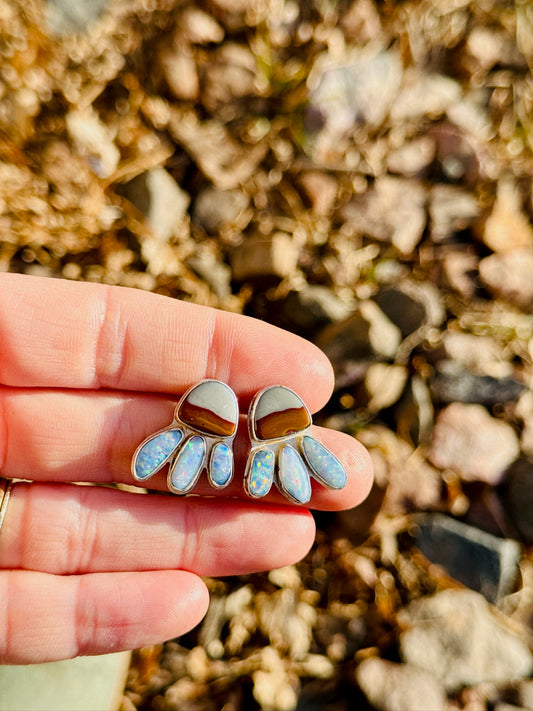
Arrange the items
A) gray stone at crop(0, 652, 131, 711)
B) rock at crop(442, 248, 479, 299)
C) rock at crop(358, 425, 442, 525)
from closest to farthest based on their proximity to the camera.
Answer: gray stone at crop(0, 652, 131, 711)
rock at crop(358, 425, 442, 525)
rock at crop(442, 248, 479, 299)

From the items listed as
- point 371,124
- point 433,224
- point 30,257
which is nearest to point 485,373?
point 433,224

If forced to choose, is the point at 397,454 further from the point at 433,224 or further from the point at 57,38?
the point at 57,38

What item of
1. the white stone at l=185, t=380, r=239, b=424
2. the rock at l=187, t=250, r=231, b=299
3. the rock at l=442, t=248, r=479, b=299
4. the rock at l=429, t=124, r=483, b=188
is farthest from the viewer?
the rock at l=429, t=124, r=483, b=188

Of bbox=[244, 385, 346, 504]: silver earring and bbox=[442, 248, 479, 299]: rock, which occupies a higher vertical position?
bbox=[442, 248, 479, 299]: rock

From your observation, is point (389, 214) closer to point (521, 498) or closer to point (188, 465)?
point (521, 498)

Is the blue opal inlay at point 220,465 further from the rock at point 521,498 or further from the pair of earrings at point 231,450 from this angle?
the rock at point 521,498

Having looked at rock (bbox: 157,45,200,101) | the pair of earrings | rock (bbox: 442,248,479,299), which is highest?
rock (bbox: 157,45,200,101)

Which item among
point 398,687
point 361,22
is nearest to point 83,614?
point 398,687

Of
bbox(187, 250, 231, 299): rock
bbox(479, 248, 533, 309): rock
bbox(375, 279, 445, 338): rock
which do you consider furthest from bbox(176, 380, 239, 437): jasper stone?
bbox(479, 248, 533, 309): rock

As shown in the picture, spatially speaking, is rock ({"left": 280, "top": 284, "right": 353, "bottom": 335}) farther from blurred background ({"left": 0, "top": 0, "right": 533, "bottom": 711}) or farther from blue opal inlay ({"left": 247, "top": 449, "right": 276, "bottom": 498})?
blue opal inlay ({"left": 247, "top": 449, "right": 276, "bottom": 498})
